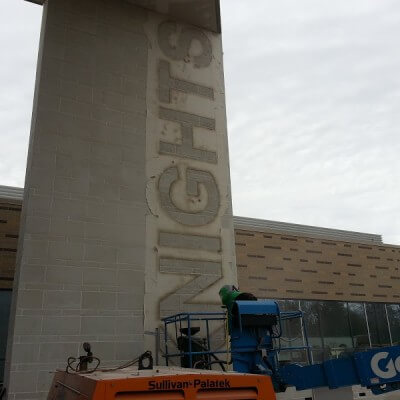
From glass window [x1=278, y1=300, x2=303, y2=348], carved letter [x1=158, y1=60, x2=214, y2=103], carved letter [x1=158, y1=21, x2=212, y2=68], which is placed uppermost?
carved letter [x1=158, y1=21, x2=212, y2=68]

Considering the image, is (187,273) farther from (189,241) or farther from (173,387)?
(173,387)

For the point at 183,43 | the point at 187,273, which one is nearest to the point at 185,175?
the point at 187,273

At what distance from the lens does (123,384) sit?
12.1ft

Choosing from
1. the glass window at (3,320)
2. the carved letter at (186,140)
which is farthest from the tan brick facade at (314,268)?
the glass window at (3,320)

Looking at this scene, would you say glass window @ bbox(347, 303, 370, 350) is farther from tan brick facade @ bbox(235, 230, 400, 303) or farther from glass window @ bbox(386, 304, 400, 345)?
glass window @ bbox(386, 304, 400, 345)

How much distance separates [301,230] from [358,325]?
17.1 feet

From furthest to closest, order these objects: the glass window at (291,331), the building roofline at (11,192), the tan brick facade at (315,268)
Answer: the tan brick facade at (315,268) → the glass window at (291,331) → the building roofline at (11,192)

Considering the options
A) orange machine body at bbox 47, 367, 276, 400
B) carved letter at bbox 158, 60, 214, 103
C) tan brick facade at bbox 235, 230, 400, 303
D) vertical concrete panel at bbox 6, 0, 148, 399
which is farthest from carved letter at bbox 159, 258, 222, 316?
tan brick facade at bbox 235, 230, 400, 303

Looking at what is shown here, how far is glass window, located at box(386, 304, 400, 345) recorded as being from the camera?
21.2m

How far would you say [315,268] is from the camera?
20359 mm

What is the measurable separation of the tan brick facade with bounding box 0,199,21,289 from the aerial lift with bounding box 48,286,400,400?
19.9 ft

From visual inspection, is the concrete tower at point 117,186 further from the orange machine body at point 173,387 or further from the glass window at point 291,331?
the glass window at point 291,331

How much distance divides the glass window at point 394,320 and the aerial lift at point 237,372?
14.2 m

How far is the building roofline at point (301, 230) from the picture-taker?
20141 millimetres
